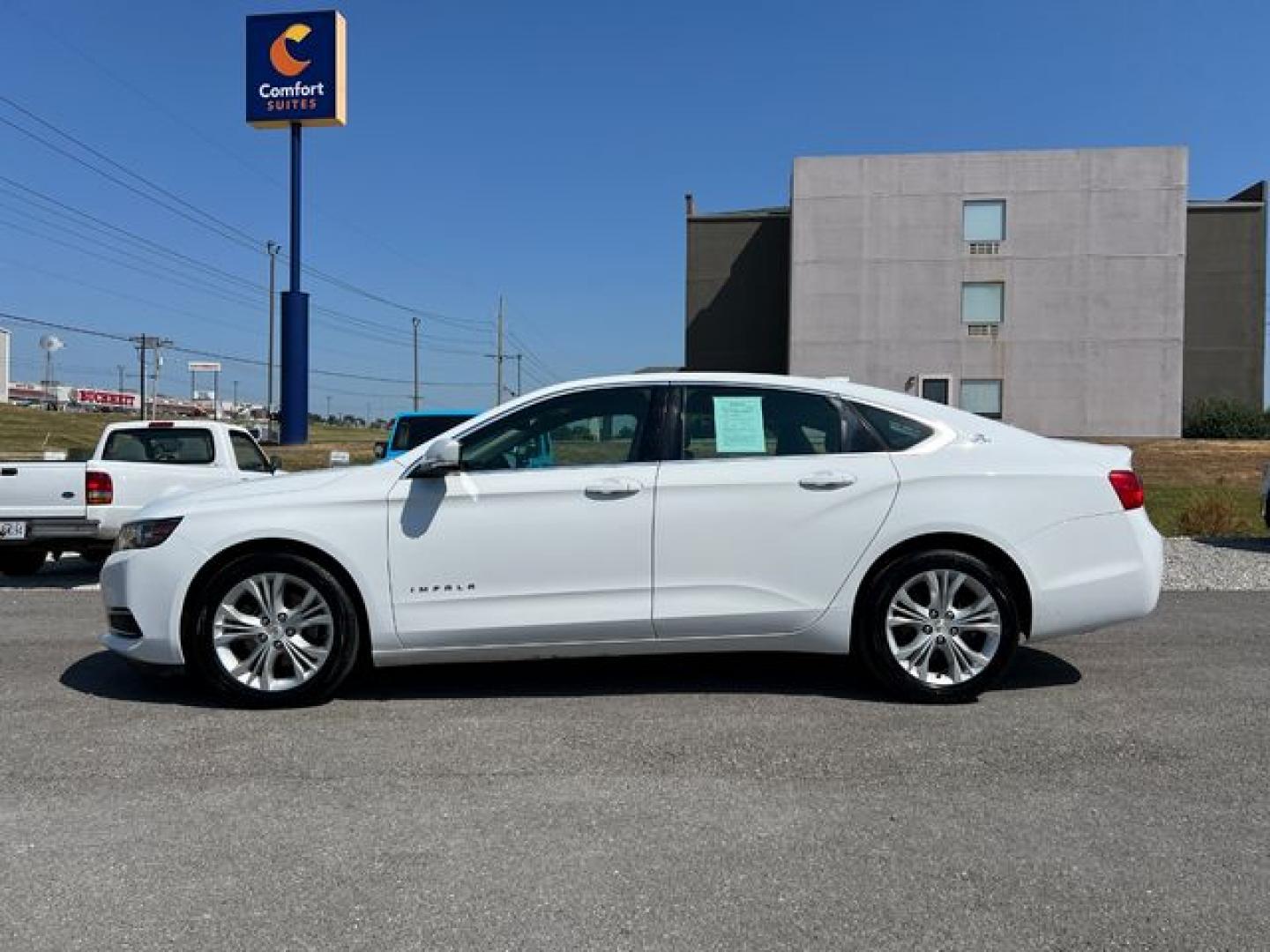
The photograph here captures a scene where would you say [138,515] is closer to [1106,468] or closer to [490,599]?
[490,599]

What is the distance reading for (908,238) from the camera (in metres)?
40.8

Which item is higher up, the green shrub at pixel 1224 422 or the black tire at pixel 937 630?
the green shrub at pixel 1224 422

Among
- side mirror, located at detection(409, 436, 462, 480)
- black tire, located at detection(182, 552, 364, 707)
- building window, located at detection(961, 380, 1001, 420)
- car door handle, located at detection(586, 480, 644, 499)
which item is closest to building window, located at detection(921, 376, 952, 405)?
building window, located at detection(961, 380, 1001, 420)

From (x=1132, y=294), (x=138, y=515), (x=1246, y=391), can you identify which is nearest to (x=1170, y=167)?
(x=1132, y=294)

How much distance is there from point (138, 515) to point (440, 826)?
2.74m

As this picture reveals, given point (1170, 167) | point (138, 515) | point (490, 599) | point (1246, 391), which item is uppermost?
point (1170, 167)

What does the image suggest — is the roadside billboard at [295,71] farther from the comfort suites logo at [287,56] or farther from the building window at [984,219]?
the building window at [984,219]

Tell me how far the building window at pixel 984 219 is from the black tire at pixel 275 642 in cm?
3984

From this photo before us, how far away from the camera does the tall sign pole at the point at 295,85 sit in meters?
33.0

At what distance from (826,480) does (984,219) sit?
129 feet

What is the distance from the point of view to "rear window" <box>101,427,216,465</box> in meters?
10.2

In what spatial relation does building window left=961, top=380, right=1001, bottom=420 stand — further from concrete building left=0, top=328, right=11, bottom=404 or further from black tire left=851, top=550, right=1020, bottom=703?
concrete building left=0, top=328, right=11, bottom=404

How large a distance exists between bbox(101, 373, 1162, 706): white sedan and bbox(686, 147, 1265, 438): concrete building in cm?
3657

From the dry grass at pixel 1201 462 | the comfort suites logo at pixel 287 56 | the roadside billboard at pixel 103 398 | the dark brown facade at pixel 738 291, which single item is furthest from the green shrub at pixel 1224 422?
the roadside billboard at pixel 103 398
